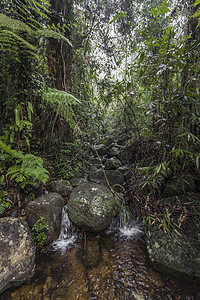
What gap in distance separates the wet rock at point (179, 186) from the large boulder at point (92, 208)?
3.46 ft

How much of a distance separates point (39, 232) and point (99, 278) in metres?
1.15

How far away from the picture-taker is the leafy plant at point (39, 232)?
238 cm

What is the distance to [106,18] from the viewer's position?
15.5 feet

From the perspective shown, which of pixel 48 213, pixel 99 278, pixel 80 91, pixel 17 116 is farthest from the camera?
pixel 80 91

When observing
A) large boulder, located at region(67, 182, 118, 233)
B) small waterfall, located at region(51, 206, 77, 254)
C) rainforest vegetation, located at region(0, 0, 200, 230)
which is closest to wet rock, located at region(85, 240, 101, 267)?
large boulder, located at region(67, 182, 118, 233)

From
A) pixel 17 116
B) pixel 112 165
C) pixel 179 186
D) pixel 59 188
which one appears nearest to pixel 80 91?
pixel 17 116

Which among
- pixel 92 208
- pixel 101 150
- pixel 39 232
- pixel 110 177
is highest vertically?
pixel 101 150

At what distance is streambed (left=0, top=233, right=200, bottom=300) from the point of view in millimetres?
1856

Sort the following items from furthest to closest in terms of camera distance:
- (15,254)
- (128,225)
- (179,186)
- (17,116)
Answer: (128,225) → (179,186) → (17,116) → (15,254)

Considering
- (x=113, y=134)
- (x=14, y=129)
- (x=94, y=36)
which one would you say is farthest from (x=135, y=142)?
(x=94, y=36)

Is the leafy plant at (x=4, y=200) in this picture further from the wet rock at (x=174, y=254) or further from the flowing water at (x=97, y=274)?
the wet rock at (x=174, y=254)

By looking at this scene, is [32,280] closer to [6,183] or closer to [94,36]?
[6,183]

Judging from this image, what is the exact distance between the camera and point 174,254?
2.16m

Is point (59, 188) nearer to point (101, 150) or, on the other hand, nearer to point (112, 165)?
point (112, 165)
